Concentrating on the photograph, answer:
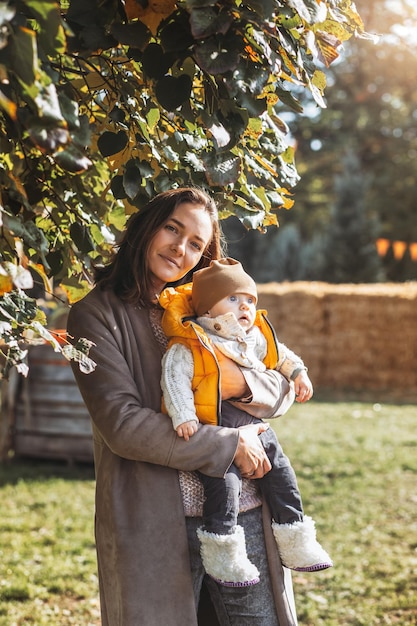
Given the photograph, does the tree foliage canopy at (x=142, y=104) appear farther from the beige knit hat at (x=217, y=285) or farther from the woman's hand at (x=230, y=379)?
the woman's hand at (x=230, y=379)

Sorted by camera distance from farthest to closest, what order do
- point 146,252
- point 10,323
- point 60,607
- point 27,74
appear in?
point 60,607, point 146,252, point 10,323, point 27,74

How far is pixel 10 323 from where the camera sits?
181cm

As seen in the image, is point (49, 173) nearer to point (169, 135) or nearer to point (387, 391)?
point (169, 135)

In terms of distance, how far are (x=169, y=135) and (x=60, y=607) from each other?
281 cm

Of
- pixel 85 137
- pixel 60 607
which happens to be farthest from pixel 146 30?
pixel 60 607

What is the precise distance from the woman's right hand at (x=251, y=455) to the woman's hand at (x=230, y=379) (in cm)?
10

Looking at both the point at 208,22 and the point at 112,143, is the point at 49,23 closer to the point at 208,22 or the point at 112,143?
the point at 208,22

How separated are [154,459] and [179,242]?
2.14 ft

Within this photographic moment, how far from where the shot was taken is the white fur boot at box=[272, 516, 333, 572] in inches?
83.6

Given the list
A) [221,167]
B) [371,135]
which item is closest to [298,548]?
[221,167]

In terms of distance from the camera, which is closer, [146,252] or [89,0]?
[89,0]

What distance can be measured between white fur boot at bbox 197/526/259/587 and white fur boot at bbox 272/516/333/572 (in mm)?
146

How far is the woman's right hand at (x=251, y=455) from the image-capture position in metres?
2.05

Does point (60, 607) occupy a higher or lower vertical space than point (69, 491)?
higher
